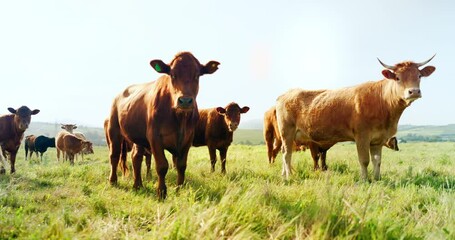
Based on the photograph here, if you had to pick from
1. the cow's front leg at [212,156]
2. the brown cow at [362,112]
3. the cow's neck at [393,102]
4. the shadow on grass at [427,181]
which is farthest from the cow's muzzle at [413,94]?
the cow's front leg at [212,156]

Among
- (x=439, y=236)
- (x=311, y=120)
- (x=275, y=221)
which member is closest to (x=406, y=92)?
(x=311, y=120)

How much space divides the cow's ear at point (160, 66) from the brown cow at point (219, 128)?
16.4 ft

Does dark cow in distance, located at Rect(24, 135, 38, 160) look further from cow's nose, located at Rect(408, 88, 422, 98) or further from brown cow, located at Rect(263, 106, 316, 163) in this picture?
cow's nose, located at Rect(408, 88, 422, 98)

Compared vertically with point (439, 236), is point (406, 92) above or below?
above

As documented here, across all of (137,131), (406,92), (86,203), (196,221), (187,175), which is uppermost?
(406,92)

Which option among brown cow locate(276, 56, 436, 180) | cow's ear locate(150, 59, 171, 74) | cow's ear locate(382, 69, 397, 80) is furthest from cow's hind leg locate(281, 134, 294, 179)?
cow's ear locate(150, 59, 171, 74)

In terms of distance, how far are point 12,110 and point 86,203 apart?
9837 mm

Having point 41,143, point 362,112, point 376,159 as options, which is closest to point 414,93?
point 362,112

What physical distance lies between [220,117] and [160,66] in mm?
5831

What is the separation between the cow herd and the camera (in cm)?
511

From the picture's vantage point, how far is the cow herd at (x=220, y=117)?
16.8ft

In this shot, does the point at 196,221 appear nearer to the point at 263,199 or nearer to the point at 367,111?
the point at 263,199

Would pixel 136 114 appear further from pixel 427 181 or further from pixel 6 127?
pixel 6 127

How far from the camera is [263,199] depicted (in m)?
3.93
